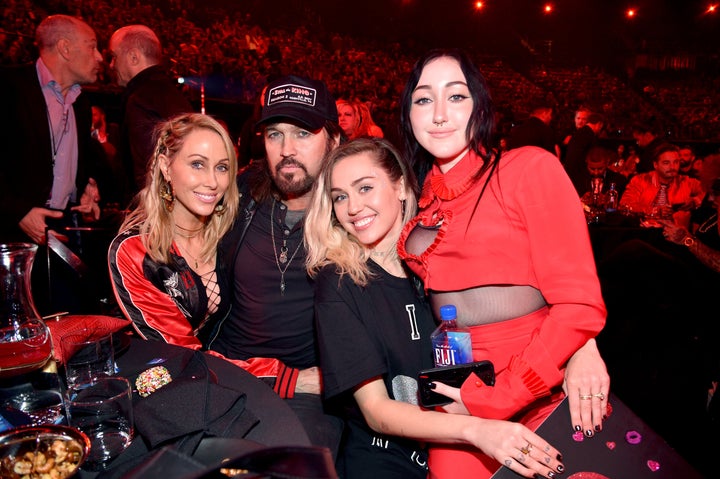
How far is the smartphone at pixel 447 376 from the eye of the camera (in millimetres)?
1364

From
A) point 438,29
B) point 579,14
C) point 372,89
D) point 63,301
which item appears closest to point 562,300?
point 63,301

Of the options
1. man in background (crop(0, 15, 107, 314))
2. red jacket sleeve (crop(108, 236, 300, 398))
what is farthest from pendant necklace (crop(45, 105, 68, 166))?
red jacket sleeve (crop(108, 236, 300, 398))

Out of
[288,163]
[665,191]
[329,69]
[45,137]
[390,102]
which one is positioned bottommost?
[665,191]

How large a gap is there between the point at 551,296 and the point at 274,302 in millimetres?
1246

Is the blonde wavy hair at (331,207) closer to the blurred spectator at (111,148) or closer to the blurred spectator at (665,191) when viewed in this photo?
the blurred spectator at (111,148)

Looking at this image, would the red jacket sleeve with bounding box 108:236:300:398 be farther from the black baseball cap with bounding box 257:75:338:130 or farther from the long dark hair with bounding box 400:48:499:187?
the long dark hair with bounding box 400:48:499:187

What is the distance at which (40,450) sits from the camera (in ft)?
2.76

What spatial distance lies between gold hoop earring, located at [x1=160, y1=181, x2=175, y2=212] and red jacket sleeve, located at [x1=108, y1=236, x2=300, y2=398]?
28 cm

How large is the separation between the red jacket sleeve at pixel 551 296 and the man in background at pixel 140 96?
109 inches

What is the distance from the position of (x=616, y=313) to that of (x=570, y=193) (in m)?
3.09

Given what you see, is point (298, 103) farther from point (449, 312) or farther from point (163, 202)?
point (449, 312)

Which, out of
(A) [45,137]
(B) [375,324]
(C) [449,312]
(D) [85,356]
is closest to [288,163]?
(B) [375,324]

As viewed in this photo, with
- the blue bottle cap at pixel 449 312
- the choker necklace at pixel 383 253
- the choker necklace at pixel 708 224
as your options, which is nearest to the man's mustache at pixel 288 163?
the choker necklace at pixel 383 253

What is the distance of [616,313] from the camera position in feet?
13.2
